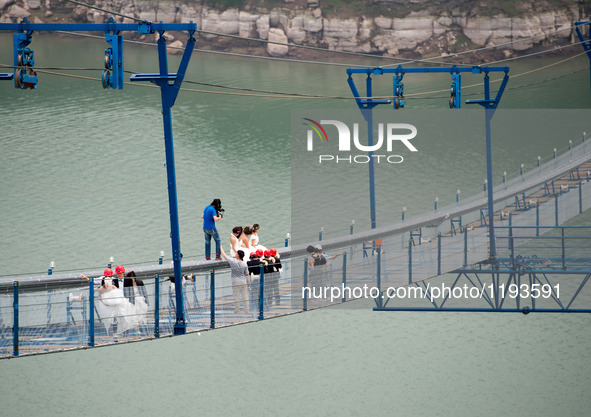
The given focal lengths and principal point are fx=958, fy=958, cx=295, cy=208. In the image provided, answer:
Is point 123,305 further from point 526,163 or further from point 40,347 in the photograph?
point 526,163

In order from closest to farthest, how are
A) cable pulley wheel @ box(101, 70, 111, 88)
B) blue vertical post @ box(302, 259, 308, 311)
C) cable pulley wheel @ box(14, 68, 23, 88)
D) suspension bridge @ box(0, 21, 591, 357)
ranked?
cable pulley wheel @ box(14, 68, 23, 88), cable pulley wheel @ box(101, 70, 111, 88), suspension bridge @ box(0, 21, 591, 357), blue vertical post @ box(302, 259, 308, 311)

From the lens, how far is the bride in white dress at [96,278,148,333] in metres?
18.1

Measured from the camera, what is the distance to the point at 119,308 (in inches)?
715

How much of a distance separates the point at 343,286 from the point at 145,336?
16.2 ft

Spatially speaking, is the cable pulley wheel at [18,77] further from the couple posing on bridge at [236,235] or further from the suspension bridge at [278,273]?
the couple posing on bridge at [236,235]

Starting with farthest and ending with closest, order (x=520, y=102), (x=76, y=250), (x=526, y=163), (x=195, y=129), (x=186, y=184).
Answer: (x=520, y=102), (x=195, y=129), (x=526, y=163), (x=186, y=184), (x=76, y=250)

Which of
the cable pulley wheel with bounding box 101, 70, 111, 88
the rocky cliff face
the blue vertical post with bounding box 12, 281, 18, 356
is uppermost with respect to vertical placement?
the rocky cliff face

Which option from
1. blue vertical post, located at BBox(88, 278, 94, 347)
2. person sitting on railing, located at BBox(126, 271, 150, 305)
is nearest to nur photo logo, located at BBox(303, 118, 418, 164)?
person sitting on railing, located at BBox(126, 271, 150, 305)

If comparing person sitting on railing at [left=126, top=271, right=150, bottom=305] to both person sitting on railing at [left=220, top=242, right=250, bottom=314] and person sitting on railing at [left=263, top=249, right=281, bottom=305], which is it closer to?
person sitting on railing at [left=220, top=242, right=250, bottom=314]

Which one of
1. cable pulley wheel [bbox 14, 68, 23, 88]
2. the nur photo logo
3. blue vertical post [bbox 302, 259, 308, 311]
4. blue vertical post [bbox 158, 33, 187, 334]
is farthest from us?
the nur photo logo

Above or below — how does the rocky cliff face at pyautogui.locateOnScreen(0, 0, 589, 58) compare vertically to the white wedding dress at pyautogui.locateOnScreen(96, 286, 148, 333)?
above

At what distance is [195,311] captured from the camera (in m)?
19.5

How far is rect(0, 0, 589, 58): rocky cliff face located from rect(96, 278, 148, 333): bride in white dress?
46.3 m

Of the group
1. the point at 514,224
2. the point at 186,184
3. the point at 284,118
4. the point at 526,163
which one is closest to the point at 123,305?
the point at 514,224
